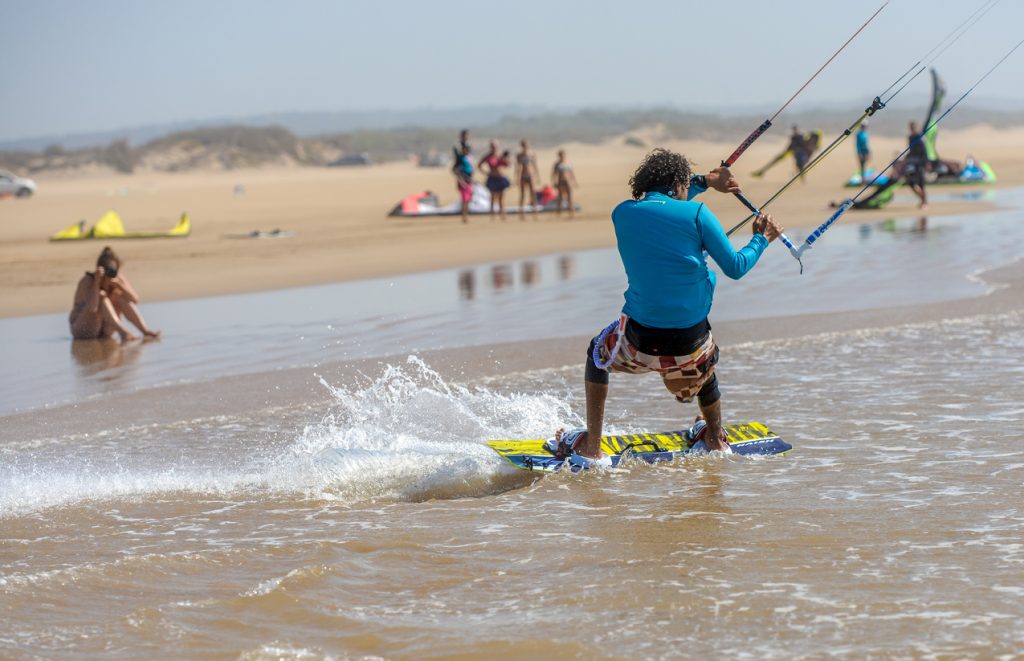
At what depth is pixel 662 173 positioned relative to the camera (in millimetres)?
6098

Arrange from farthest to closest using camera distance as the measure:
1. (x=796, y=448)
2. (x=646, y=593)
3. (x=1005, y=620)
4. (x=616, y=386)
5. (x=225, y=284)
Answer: (x=225, y=284), (x=616, y=386), (x=796, y=448), (x=646, y=593), (x=1005, y=620)

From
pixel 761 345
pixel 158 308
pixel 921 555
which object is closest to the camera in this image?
pixel 921 555

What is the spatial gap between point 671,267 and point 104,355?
6.79m

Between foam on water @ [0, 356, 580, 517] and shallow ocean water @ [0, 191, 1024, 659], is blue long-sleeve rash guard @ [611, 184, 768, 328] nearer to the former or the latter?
shallow ocean water @ [0, 191, 1024, 659]

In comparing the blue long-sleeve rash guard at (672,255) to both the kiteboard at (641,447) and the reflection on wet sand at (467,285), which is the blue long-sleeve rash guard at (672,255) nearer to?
the kiteboard at (641,447)

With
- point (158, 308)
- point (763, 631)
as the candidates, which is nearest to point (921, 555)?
point (763, 631)

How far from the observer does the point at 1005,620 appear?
438 centimetres

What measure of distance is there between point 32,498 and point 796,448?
Answer: 4.04m

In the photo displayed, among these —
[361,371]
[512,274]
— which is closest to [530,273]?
[512,274]

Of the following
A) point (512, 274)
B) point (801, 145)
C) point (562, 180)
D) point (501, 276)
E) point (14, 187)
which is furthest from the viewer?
point (14, 187)

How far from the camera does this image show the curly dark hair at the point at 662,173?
611cm

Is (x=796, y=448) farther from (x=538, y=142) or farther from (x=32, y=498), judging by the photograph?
(x=538, y=142)

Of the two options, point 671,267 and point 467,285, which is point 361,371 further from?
point 467,285

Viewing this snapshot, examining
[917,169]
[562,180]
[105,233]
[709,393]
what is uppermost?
[917,169]
